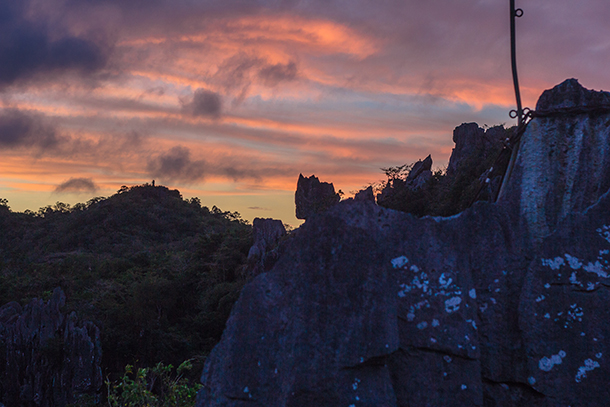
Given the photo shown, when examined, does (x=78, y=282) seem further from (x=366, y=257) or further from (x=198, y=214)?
(x=198, y=214)

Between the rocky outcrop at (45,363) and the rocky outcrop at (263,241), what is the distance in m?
9.31

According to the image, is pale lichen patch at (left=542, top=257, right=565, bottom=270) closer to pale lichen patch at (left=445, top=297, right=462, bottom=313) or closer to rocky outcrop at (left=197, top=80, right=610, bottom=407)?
rocky outcrop at (left=197, top=80, right=610, bottom=407)

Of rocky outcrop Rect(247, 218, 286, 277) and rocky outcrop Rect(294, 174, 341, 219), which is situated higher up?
rocky outcrop Rect(294, 174, 341, 219)

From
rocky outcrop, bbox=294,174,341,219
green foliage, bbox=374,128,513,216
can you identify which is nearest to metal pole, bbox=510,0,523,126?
green foliage, bbox=374,128,513,216

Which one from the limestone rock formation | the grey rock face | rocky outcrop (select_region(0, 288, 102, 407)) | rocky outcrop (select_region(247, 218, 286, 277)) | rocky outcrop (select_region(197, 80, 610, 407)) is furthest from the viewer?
rocky outcrop (select_region(247, 218, 286, 277))

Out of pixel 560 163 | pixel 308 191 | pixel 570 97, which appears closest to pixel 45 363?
pixel 560 163

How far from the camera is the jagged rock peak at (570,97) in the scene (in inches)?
147

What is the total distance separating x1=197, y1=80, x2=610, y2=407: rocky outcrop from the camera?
3.03 metres

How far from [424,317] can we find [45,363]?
669 inches

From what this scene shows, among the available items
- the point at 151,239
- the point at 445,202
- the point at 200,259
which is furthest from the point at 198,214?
the point at 445,202

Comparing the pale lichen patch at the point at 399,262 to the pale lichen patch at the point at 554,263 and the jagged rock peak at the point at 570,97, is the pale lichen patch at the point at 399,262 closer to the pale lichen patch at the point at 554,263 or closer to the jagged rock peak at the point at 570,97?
the pale lichen patch at the point at 554,263

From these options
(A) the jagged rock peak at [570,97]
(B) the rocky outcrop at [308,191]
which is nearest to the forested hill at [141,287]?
(B) the rocky outcrop at [308,191]

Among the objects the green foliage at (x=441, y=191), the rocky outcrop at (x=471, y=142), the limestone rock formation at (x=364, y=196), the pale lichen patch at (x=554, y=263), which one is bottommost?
the pale lichen patch at (x=554, y=263)

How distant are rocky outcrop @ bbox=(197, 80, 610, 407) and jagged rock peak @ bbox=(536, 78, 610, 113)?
830mm
